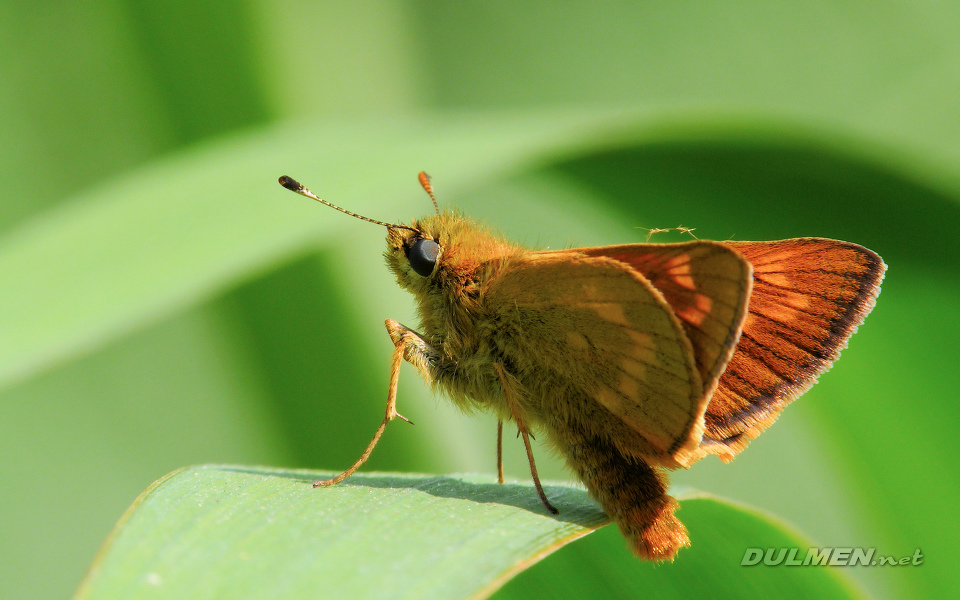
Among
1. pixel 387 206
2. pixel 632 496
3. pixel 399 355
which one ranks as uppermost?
pixel 387 206

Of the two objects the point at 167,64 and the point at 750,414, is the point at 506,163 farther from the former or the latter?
the point at 167,64

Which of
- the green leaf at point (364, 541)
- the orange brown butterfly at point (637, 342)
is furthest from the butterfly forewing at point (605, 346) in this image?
the green leaf at point (364, 541)

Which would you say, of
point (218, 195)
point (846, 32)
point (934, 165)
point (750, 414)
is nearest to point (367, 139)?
point (218, 195)

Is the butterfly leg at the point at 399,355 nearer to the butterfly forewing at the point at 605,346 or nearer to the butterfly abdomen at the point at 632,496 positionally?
the butterfly forewing at the point at 605,346

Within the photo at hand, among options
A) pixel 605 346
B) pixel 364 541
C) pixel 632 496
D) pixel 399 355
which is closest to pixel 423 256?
pixel 399 355

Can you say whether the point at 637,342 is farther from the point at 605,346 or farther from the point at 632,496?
the point at 632,496

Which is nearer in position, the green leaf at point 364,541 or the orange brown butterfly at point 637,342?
the green leaf at point 364,541
